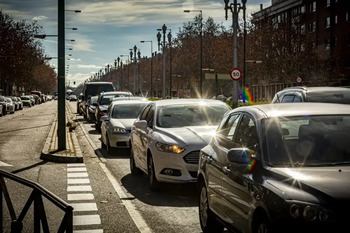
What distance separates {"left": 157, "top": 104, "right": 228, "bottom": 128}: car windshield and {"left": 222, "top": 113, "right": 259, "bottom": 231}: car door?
505 cm

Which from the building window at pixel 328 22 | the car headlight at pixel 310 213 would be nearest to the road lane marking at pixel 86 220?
the car headlight at pixel 310 213

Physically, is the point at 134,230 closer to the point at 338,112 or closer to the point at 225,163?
the point at 225,163

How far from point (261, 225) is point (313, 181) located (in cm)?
62

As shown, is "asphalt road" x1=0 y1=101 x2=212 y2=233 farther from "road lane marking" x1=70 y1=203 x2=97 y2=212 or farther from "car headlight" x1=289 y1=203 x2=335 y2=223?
"car headlight" x1=289 y1=203 x2=335 y2=223

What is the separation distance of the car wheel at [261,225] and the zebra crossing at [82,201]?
3.07 m

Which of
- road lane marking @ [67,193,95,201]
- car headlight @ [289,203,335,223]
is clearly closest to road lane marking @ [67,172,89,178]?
road lane marking @ [67,193,95,201]

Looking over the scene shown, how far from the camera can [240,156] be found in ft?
18.8

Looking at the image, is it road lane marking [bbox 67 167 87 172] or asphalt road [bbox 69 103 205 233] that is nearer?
Answer: asphalt road [bbox 69 103 205 233]

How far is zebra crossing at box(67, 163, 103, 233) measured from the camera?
8.15 metres

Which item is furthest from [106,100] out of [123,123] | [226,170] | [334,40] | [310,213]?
[334,40]

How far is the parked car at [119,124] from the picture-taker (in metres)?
17.8

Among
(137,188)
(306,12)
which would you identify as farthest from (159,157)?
(306,12)

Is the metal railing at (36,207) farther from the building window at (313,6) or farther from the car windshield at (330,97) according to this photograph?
the building window at (313,6)

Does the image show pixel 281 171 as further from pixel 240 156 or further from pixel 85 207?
pixel 85 207
